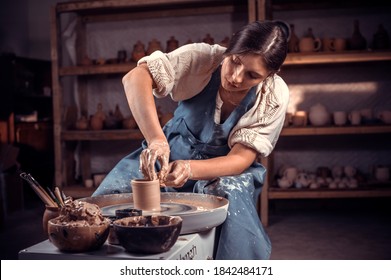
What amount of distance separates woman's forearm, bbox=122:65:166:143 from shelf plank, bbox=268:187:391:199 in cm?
206

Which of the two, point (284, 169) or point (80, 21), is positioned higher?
point (80, 21)

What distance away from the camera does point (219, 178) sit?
5.29ft

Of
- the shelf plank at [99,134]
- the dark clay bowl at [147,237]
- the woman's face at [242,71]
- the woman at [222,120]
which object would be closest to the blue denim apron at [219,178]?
the woman at [222,120]

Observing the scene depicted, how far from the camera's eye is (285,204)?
4160 millimetres

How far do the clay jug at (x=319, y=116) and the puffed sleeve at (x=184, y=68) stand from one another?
6.64ft

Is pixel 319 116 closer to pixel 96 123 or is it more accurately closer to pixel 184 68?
pixel 96 123

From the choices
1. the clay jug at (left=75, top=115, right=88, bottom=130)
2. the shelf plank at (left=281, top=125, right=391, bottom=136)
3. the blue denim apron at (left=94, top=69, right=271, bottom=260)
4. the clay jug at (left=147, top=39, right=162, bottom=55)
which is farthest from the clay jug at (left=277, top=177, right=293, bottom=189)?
the blue denim apron at (left=94, top=69, right=271, bottom=260)

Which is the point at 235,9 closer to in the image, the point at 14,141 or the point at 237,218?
the point at 14,141

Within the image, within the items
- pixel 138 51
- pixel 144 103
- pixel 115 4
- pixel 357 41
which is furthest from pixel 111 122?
pixel 144 103

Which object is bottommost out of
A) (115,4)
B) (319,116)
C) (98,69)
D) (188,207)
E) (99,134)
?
(188,207)

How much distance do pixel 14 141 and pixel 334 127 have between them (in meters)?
3.10

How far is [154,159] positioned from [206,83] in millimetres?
651
